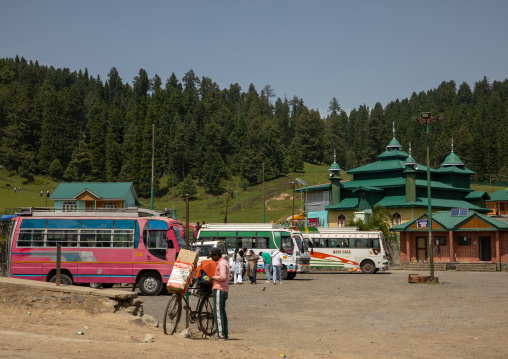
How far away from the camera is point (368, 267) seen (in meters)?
41.4

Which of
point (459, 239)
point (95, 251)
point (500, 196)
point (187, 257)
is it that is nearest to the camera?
point (187, 257)

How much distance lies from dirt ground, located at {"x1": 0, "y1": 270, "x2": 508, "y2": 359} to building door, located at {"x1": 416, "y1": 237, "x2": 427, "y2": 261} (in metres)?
31.2

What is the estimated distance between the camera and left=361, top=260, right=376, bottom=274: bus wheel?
41.3m

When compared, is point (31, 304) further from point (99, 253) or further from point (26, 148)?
point (26, 148)

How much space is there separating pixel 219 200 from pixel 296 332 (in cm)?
10559

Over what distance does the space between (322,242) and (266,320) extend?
2647 centimetres

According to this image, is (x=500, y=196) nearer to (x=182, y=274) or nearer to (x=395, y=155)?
(x=395, y=155)

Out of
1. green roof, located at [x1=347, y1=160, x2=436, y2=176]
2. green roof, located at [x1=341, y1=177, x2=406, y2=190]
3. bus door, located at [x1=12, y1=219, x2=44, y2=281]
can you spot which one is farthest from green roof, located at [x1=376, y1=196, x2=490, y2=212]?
bus door, located at [x1=12, y1=219, x2=44, y2=281]

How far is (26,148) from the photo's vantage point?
453 feet

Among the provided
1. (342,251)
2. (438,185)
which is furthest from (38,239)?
(438,185)

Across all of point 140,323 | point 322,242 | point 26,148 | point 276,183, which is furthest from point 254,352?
point 26,148

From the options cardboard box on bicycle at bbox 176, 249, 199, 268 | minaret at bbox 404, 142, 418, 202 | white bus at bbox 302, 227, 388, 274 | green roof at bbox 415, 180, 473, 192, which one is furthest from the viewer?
green roof at bbox 415, 180, 473, 192

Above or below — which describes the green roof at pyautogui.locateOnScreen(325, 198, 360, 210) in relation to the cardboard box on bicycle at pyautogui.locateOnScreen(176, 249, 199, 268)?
above

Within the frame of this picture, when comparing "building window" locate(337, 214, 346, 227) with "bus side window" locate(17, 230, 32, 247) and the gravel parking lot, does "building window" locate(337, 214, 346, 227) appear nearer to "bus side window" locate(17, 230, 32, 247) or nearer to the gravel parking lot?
the gravel parking lot
